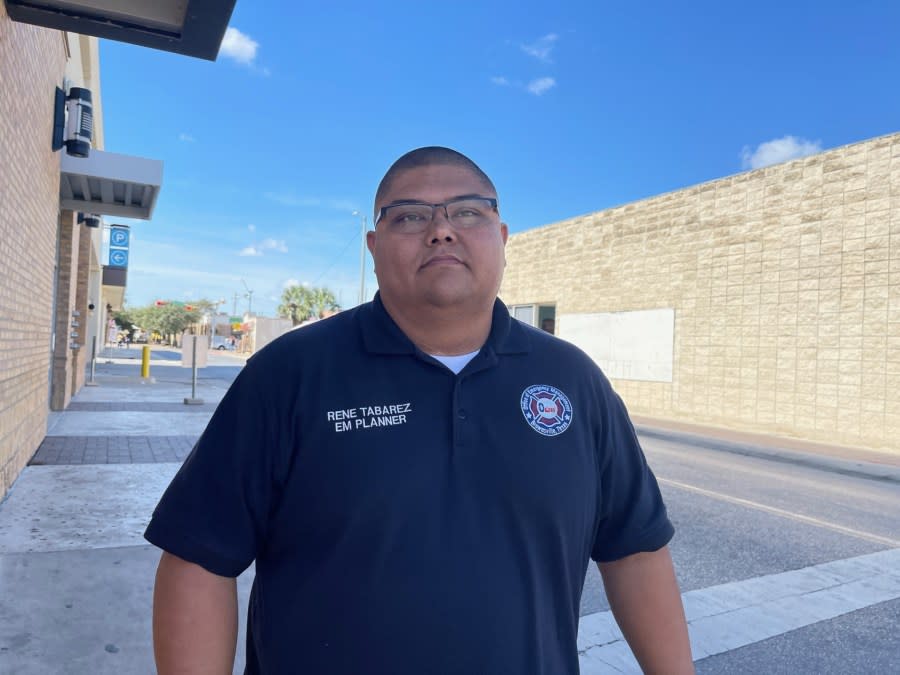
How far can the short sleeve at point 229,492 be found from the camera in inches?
56.2

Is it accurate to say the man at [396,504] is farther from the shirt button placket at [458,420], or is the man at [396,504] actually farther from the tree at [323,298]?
the tree at [323,298]

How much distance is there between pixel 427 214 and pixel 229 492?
805 mm

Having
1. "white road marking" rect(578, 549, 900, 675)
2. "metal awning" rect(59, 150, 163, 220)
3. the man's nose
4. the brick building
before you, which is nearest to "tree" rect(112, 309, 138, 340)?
"metal awning" rect(59, 150, 163, 220)

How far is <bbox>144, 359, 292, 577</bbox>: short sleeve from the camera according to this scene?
56.2 inches

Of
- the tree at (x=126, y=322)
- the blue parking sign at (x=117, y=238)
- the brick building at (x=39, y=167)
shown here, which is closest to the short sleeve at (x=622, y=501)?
the brick building at (x=39, y=167)

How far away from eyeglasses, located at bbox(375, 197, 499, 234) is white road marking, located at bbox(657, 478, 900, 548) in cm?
599

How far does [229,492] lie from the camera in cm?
144

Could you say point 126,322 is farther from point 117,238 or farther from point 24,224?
point 24,224

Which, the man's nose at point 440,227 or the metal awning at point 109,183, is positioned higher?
the metal awning at point 109,183

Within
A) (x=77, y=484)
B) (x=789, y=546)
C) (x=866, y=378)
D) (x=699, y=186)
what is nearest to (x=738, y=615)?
(x=789, y=546)

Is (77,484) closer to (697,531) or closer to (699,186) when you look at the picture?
(697,531)

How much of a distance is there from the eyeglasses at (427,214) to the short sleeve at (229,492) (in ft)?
1.80

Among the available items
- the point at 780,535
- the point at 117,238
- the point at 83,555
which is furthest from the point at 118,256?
the point at 780,535

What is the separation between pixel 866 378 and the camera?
12.9 meters
